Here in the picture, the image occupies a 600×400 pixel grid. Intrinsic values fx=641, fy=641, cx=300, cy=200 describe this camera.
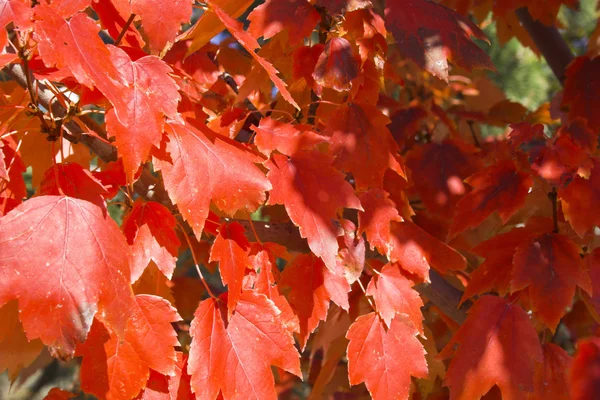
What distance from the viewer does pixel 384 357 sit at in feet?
2.77

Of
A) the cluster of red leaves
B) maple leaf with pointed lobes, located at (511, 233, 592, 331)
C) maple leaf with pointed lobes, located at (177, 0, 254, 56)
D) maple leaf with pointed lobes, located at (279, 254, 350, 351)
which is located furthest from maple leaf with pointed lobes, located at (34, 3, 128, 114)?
maple leaf with pointed lobes, located at (511, 233, 592, 331)

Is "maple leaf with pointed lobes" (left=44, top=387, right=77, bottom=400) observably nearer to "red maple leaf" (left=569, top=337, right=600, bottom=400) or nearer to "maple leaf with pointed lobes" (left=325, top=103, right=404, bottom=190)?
"maple leaf with pointed lobes" (left=325, top=103, right=404, bottom=190)

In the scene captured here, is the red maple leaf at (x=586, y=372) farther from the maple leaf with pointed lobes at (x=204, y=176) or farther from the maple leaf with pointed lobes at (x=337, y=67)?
the maple leaf with pointed lobes at (x=337, y=67)

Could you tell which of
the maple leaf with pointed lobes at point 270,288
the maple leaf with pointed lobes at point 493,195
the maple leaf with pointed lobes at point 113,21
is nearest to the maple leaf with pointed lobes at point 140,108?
the maple leaf with pointed lobes at point 113,21

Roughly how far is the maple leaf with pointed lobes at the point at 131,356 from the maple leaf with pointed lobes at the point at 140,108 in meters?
Answer: 0.18

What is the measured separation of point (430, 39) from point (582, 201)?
0.31m

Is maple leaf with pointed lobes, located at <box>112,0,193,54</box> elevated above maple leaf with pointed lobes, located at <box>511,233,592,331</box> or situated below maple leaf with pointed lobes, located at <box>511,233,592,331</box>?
above

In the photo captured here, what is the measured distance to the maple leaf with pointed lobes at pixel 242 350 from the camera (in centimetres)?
73

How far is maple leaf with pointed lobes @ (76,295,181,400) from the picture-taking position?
72 centimetres

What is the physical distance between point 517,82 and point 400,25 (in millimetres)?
2689

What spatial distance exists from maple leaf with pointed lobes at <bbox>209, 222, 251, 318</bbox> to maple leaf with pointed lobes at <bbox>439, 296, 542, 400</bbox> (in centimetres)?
32

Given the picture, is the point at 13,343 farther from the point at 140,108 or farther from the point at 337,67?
the point at 337,67

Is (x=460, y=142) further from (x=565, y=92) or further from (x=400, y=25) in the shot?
(x=400, y=25)

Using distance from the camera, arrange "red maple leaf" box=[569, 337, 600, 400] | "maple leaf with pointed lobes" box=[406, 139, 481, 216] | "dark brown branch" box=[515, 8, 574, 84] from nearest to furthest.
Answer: "red maple leaf" box=[569, 337, 600, 400], "maple leaf with pointed lobes" box=[406, 139, 481, 216], "dark brown branch" box=[515, 8, 574, 84]
